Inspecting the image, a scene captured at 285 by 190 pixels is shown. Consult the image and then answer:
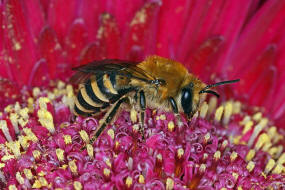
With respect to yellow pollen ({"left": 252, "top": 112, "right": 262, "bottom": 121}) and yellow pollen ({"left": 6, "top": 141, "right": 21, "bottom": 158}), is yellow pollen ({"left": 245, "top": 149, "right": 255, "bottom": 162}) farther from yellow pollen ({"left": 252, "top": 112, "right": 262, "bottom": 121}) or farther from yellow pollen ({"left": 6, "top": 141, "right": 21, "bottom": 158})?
yellow pollen ({"left": 6, "top": 141, "right": 21, "bottom": 158})

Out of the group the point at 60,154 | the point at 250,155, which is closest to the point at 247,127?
the point at 250,155

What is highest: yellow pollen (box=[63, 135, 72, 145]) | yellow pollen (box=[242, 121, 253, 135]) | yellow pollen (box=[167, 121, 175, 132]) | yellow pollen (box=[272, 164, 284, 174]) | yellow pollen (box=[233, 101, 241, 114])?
yellow pollen (box=[233, 101, 241, 114])

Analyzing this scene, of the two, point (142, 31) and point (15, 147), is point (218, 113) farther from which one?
point (15, 147)

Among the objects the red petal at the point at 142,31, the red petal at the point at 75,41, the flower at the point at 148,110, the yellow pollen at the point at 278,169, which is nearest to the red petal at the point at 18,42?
the flower at the point at 148,110

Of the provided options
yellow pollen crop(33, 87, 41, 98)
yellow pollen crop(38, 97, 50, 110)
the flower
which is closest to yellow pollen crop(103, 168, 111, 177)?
the flower

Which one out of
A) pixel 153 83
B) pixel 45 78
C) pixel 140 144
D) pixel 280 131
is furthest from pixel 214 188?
pixel 45 78
